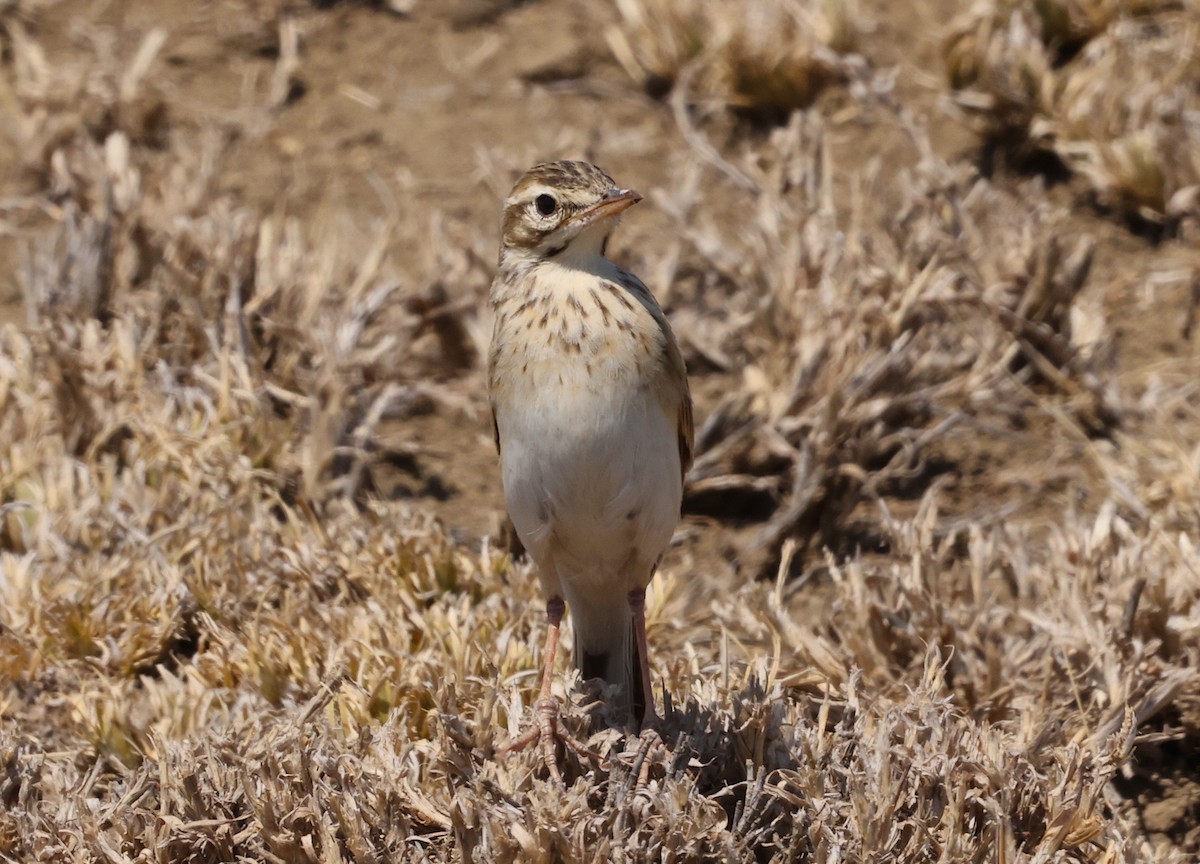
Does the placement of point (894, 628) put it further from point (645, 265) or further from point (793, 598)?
point (645, 265)

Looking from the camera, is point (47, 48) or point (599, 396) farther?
point (47, 48)

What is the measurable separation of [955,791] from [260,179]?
5470 mm

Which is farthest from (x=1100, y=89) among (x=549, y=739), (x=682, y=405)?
(x=549, y=739)

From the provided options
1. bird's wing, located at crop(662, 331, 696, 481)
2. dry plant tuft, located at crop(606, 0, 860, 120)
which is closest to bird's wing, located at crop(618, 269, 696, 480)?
bird's wing, located at crop(662, 331, 696, 481)

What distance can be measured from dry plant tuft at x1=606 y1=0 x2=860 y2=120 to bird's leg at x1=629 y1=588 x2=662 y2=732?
172 inches

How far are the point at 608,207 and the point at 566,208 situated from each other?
0.14 metres

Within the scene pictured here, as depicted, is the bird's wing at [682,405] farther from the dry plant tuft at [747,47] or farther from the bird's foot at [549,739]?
the dry plant tuft at [747,47]

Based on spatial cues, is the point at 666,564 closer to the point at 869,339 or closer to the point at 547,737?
the point at 869,339

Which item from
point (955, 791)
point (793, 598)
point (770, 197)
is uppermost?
point (770, 197)

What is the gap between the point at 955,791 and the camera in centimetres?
435

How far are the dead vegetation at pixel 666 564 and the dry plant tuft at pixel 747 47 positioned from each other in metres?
0.33

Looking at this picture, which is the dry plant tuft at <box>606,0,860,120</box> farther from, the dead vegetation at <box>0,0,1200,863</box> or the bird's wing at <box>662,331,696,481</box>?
the bird's wing at <box>662,331,696,481</box>

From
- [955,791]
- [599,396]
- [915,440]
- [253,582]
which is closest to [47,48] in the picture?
[253,582]

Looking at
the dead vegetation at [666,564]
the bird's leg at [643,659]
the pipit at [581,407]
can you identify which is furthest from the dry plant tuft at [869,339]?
the pipit at [581,407]
